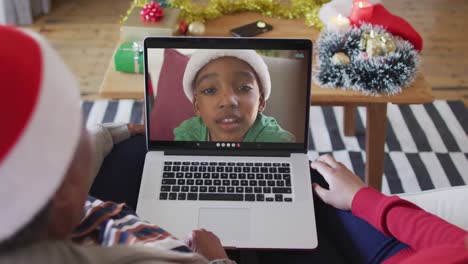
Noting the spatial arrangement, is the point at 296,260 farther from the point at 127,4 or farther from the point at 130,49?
the point at 127,4

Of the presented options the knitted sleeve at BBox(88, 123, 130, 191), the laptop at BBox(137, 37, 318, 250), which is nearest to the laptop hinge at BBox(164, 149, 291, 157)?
the laptop at BBox(137, 37, 318, 250)

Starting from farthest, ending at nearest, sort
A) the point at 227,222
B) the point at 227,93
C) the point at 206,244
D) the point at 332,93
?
1. the point at 332,93
2. the point at 227,93
3. the point at 227,222
4. the point at 206,244

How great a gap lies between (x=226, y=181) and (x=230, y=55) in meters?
0.25

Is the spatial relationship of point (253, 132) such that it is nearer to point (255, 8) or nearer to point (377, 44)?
point (377, 44)

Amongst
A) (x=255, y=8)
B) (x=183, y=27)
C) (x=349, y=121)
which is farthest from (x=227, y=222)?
(x=349, y=121)

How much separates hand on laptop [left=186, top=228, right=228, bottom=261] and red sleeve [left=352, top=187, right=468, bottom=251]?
10.8 inches

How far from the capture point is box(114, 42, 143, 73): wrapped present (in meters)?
1.52

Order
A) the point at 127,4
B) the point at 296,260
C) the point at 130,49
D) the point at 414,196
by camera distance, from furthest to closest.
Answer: the point at 127,4, the point at 130,49, the point at 414,196, the point at 296,260

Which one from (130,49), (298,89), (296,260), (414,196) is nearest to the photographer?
(296,260)

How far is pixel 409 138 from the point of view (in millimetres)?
2195

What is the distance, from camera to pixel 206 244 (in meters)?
0.98

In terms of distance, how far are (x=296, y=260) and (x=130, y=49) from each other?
755 millimetres

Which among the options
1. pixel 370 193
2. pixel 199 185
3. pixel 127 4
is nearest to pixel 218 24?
pixel 199 185

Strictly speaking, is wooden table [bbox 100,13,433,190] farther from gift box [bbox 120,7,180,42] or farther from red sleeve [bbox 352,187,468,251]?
red sleeve [bbox 352,187,468,251]
